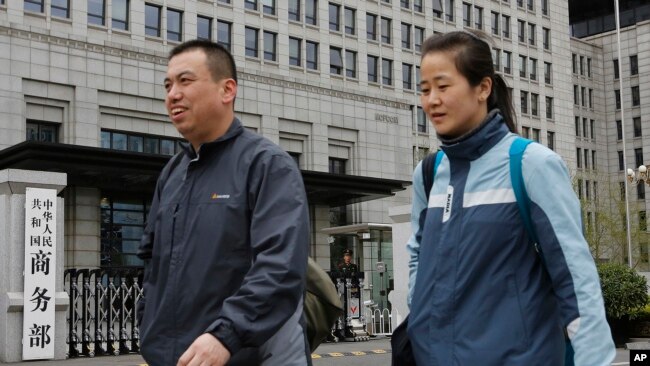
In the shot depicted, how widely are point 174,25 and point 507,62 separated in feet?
83.9

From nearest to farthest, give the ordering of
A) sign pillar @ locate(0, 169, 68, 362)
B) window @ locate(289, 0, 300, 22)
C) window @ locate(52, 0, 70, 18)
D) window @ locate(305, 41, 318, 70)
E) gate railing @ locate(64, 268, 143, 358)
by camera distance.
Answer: sign pillar @ locate(0, 169, 68, 362) → gate railing @ locate(64, 268, 143, 358) → window @ locate(52, 0, 70, 18) → window @ locate(289, 0, 300, 22) → window @ locate(305, 41, 318, 70)

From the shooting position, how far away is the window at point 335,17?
47094mm

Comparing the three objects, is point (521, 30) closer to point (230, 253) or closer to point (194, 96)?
point (194, 96)

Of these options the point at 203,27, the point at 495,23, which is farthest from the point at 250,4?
the point at 495,23

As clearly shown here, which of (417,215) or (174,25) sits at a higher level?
(174,25)

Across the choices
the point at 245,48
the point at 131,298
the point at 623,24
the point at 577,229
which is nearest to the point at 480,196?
the point at 577,229

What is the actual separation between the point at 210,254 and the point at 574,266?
47.3 inches

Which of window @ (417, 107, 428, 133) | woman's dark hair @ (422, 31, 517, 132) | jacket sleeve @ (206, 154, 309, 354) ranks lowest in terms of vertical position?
jacket sleeve @ (206, 154, 309, 354)

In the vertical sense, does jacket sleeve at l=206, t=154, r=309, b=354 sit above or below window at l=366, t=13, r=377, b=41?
below

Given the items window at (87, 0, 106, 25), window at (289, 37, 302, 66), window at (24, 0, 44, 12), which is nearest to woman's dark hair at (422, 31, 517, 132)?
window at (24, 0, 44, 12)

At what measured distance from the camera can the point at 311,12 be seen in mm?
46094

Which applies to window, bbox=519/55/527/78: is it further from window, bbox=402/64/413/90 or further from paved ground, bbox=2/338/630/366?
paved ground, bbox=2/338/630/366

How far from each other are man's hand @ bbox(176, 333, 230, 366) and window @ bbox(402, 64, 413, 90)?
4838 centimetres

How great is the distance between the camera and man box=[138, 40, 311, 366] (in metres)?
3.12
